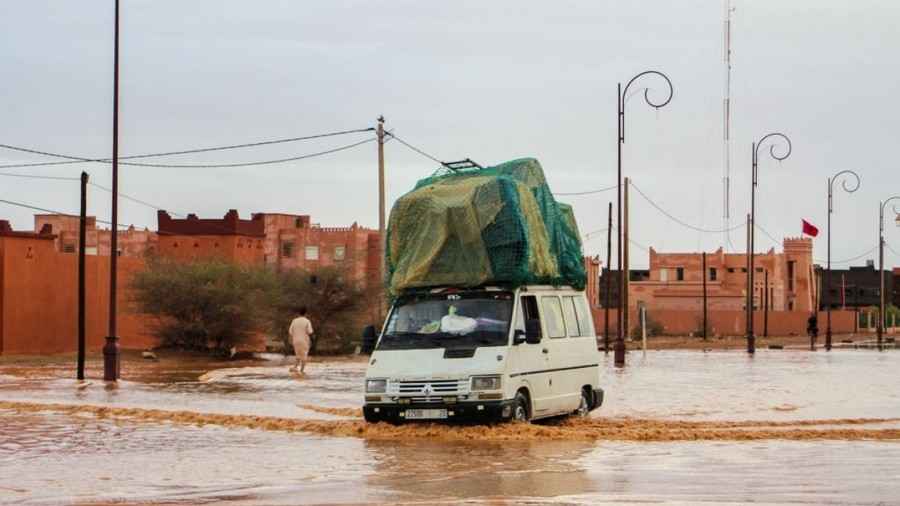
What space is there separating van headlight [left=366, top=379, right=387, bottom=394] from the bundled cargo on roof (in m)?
1.65

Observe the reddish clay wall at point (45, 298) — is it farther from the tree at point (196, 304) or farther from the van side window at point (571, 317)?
the van side window at point (571, 317)

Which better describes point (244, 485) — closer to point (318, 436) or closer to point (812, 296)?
point (318, 436)

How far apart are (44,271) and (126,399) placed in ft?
95.6

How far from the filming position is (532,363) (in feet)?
67.7

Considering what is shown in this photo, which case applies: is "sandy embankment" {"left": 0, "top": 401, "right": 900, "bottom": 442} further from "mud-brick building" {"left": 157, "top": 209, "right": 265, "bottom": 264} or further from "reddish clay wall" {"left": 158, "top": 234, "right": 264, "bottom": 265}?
"reddish clay wall" {"left": 158, "top": 234, "right": 264, "bottom": 265}

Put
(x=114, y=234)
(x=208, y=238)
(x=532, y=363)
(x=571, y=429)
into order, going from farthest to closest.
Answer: (x=208, y=238)
(x=114, y=234)
(x=571, y=429)
(x=532, y=363)

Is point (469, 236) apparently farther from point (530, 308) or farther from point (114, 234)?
point (114, 234)

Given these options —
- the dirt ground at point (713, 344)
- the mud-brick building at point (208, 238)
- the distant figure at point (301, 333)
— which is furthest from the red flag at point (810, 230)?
the distant figure at point (301, 333)

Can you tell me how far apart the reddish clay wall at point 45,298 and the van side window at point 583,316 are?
34.1 metres

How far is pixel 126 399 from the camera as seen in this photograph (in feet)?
92.6

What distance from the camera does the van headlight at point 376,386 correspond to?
20.0m

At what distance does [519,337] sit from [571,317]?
2486 mm

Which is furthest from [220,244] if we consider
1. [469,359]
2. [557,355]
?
[469,359]

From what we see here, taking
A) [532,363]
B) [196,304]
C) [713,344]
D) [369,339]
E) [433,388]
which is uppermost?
[196,304]
